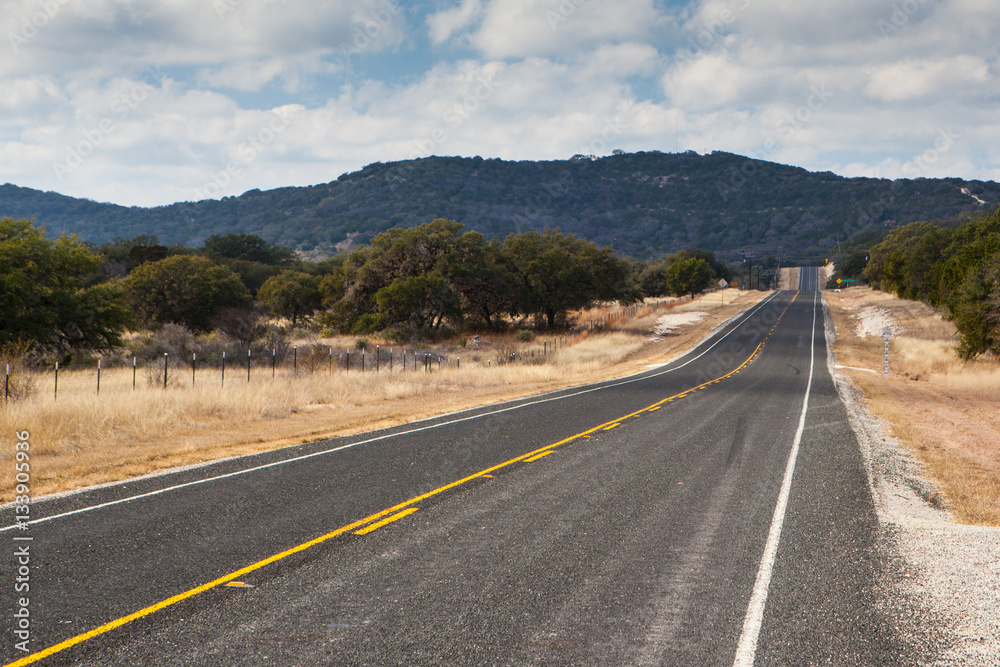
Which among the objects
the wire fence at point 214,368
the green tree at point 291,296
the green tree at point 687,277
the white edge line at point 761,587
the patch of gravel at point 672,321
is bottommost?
the wire fence at point 214,368

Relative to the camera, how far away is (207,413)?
16.3 meters

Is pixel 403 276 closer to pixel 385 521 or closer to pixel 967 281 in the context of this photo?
pixel 967 281

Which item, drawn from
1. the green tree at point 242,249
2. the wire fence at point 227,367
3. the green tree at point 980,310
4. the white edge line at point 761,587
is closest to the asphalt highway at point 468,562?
the white edge line at point 761,587

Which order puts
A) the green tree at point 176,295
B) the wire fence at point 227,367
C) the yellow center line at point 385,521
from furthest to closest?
the green tree at point 176,295
the wire fence at point 227,367
the yellow center line at point 385,521

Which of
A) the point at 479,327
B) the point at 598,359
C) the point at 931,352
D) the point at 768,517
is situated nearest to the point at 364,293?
the point at 479,327

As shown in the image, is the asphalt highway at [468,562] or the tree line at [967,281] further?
the tree line at [967,281]

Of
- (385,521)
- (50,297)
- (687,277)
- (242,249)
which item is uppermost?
(242,249)

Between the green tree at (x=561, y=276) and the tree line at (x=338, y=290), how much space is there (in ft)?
0.34

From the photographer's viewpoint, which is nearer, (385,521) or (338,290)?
(385,521)

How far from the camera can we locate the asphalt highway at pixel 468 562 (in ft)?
16.1

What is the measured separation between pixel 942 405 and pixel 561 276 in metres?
36.7

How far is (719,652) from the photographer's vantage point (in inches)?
191

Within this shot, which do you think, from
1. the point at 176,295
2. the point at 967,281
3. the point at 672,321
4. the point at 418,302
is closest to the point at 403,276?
the point at 418,302

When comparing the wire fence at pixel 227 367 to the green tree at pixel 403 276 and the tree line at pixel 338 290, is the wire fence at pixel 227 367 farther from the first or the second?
the green tree at pixel 403 276
